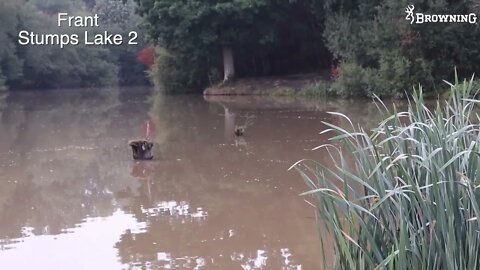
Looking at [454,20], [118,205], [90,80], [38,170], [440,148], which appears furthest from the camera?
[90,80]

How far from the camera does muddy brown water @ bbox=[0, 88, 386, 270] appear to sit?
475 centimetres

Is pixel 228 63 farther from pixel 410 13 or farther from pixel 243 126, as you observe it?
pixel 243 126

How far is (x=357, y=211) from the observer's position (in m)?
2.59

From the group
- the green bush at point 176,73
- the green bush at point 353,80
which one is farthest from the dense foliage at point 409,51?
the green bush at point 176,73

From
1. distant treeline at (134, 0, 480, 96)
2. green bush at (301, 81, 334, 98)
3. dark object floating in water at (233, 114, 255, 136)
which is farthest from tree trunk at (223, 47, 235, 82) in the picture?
dark object floating in water at (233, 114, 255, 136)

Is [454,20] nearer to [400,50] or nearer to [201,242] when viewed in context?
[400,50]

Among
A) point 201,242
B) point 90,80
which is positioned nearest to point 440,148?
point 201,242

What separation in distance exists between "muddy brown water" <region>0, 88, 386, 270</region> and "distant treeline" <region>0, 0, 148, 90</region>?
2379 centimetres

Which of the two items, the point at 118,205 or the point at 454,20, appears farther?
the point at 454,20

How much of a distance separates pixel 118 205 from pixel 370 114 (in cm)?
780

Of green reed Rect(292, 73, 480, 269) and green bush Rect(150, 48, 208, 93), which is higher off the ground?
green bush Rect(150, 48, 208, 93)

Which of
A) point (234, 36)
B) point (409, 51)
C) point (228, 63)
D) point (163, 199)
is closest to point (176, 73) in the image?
point (228, 63)

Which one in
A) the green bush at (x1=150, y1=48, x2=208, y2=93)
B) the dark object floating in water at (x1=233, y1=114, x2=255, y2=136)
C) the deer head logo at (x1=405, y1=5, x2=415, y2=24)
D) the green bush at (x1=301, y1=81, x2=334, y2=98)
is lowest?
the dark object floating in water at (x1=233, y1=114, x2=255, y2=136)

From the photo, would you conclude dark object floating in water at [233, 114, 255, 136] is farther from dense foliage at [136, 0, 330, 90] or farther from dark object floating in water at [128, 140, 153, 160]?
dense foliage at [136, 0, 330, 90]
